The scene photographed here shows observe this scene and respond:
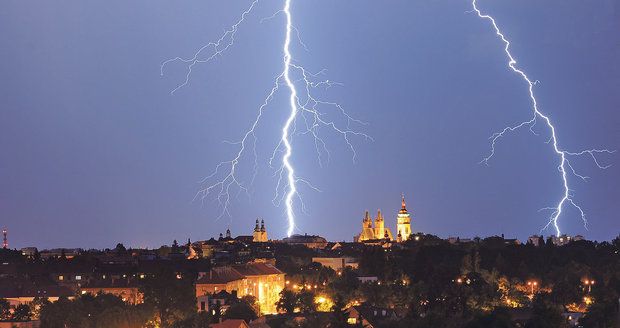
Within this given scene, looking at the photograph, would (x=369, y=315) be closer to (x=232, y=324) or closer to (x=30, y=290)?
(x=232, y=324)

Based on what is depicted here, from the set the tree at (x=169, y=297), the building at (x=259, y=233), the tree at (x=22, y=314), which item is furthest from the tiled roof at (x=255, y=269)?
the building at (x=259, y=233)

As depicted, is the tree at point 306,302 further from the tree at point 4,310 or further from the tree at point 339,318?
the tree at point 4,310

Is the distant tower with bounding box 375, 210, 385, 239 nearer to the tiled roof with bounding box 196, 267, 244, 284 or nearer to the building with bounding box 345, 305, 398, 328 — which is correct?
the tiled roof with bounding box 196, 267, 244, 284

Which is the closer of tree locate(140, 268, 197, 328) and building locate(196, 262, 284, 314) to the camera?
tree locate(140, 268, 197, 328)

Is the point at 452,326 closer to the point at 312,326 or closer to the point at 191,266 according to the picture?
the point at 312,326

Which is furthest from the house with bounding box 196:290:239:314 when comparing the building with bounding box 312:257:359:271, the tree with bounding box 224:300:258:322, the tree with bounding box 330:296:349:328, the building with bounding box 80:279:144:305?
the building with bounding box 312:257:359:271

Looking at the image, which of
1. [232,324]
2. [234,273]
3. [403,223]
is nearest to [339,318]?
[232,324]
